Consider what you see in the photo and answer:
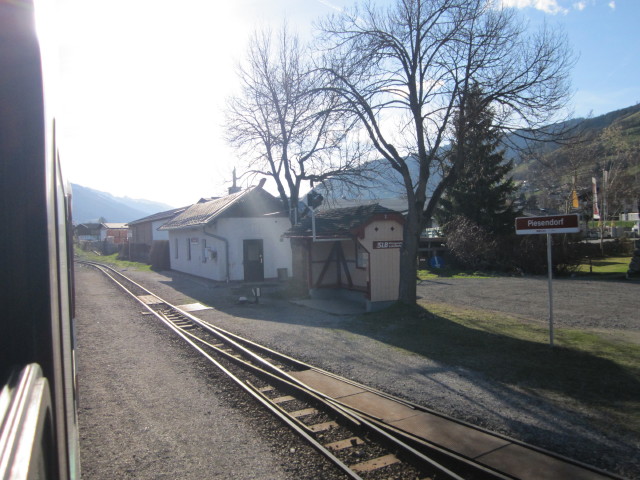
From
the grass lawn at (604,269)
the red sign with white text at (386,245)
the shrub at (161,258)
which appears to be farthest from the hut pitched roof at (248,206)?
the grass lawn at (604,269)

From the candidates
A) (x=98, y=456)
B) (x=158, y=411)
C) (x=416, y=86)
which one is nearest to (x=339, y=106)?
(x=416, y=86)

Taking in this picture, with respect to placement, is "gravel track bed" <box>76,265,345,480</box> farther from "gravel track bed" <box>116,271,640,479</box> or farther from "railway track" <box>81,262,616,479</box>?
"gravel track bed" <box>116,271,640,479</box>

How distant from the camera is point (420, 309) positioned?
13516mm

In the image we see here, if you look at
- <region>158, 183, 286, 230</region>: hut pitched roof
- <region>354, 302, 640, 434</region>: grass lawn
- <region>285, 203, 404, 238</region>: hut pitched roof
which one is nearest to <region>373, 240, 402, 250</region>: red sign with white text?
<region>285, 203, 404, 238</region>: hut pitched roof

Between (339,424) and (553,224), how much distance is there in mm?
5566

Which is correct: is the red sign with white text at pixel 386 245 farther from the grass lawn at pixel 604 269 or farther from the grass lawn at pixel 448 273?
the grass lawn at pixel 604 269

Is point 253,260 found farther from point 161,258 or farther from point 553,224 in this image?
point 553,224

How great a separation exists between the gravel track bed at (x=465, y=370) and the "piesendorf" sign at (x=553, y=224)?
3076mm

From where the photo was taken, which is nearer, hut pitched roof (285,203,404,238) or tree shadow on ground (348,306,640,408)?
tree shadow on ground (348,306,640,408)

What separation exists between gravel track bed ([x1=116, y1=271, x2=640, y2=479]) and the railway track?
485 mm

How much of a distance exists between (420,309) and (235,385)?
6.99 metres

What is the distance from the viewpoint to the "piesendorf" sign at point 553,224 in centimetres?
878

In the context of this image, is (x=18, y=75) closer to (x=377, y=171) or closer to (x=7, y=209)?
(x=7, y=209)

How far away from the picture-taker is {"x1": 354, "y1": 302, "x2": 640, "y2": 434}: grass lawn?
6844mm
